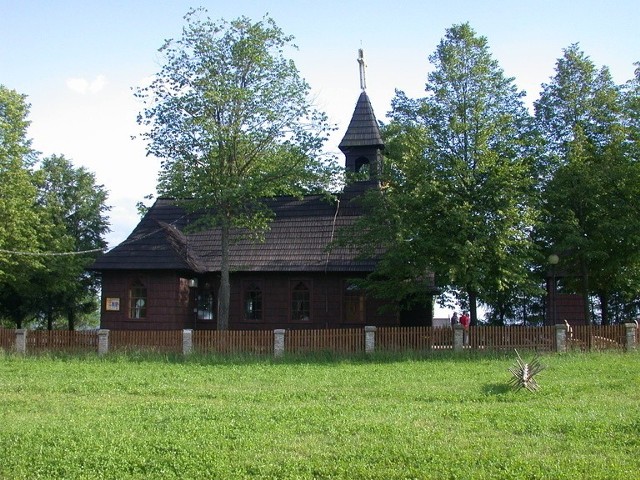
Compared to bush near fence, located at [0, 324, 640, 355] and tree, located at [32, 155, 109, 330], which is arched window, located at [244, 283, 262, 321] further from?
tree, located at [32, 155, 109, 330]

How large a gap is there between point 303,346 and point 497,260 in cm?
723

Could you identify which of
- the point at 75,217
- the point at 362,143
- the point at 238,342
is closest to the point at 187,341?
the point at 238,342

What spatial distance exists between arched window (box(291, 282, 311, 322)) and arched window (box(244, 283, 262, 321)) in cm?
145

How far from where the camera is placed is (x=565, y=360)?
21875 millimetres

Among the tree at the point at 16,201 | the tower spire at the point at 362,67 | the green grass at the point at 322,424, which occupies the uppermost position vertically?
the tower spire at the point at 362,67

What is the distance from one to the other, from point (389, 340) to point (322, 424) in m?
12.3

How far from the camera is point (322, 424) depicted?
12594 mm

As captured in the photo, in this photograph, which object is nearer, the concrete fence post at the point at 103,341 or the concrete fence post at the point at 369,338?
the concrete fence post at the point at 369,338

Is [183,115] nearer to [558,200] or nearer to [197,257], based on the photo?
[197,257]

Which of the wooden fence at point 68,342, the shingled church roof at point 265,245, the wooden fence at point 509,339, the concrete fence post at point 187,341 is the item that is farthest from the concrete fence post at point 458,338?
the wooden fence at point 68,342

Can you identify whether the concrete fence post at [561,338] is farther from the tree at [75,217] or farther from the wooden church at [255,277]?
the tree at [75,217]

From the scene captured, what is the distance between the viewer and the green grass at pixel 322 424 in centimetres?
1033

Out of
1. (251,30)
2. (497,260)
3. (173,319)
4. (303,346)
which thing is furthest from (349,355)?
(251,30)

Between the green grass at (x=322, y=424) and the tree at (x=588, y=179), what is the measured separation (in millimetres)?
8553
